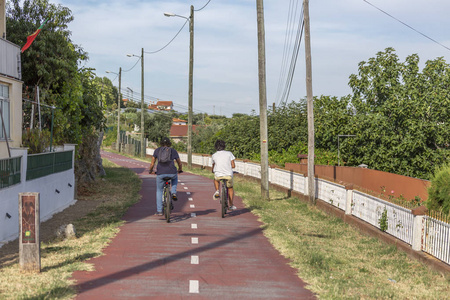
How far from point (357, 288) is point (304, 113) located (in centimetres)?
3236

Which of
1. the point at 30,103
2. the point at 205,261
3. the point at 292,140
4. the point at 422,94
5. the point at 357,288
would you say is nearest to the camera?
the point at 357,288

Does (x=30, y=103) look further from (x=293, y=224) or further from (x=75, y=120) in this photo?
(x=293, y=224)

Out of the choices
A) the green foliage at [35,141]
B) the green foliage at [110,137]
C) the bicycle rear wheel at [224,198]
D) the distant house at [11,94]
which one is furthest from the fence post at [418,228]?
the green foliage at [110,137]

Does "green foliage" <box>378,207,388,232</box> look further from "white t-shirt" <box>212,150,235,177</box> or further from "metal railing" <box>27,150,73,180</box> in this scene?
"metal railing" <box>27,150,73,180</box>

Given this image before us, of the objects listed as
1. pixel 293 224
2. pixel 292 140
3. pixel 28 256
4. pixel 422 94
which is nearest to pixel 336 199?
pixel 293 224

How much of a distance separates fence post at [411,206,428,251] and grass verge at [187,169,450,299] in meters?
0.29

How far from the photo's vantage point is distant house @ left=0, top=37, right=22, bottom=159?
15938 millimetres

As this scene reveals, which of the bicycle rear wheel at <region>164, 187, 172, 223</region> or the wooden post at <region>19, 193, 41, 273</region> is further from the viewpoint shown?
the bicycle rear wheel at <region>164, 187, 172, 223</region>

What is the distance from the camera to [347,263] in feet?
30.7

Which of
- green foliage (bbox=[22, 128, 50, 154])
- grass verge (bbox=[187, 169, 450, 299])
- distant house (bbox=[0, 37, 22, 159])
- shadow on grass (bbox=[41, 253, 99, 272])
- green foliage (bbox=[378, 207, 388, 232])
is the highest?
distant house (bbox=[0, 37, 22, 159])

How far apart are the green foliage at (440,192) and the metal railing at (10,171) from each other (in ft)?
26.5

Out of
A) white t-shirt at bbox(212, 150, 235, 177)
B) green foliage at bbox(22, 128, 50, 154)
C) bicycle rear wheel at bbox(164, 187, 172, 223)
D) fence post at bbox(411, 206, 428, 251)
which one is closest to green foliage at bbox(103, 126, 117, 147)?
green foliage at bbox(22, 128, 50, 154)

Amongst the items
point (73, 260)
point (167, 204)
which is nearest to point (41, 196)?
point (167, 204)

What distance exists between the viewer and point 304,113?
1554 inches
